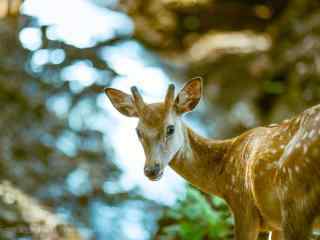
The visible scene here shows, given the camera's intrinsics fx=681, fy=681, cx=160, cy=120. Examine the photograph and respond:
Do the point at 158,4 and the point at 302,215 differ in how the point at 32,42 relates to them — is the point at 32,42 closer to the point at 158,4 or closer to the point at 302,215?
the point at 158,4

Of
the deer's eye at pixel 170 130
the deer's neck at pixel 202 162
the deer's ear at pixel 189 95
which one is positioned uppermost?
the deer's ear at pixel 189 95

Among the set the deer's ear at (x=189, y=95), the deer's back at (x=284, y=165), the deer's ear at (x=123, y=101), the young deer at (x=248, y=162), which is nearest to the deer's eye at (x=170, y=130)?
the young deer at (x=248, y=162)

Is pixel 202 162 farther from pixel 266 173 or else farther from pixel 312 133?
pixel 312 133

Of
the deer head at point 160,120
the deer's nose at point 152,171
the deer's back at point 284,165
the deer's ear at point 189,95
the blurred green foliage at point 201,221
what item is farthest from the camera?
the blurred green foliage at point 201,221

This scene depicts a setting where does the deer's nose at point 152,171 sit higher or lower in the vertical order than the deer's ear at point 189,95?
lower

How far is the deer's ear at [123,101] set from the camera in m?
4.41

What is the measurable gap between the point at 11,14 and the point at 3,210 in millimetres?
4811

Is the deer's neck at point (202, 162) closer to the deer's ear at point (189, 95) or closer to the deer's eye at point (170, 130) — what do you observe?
the deer's ear at point (189, 95)

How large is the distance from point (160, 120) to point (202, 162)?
56cm

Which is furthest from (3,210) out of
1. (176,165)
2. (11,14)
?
(11,14)

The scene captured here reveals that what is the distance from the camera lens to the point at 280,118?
893cm

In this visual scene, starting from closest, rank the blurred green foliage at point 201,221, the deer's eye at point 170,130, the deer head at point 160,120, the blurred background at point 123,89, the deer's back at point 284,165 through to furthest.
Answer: the deer's back at point 284,165, the deer head at point 160,120, the deer's eye at point 170,130, the blurred green foliage at point 201,221, the blurred background at point 123,89

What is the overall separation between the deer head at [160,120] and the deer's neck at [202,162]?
117 millimetres

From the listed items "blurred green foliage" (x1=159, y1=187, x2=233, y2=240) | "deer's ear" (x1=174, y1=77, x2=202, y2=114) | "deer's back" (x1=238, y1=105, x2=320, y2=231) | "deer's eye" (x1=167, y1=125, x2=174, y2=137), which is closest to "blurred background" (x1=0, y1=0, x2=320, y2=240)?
"blurred green foliage" (x1=159, y1=187, x2=233, y2=240)
